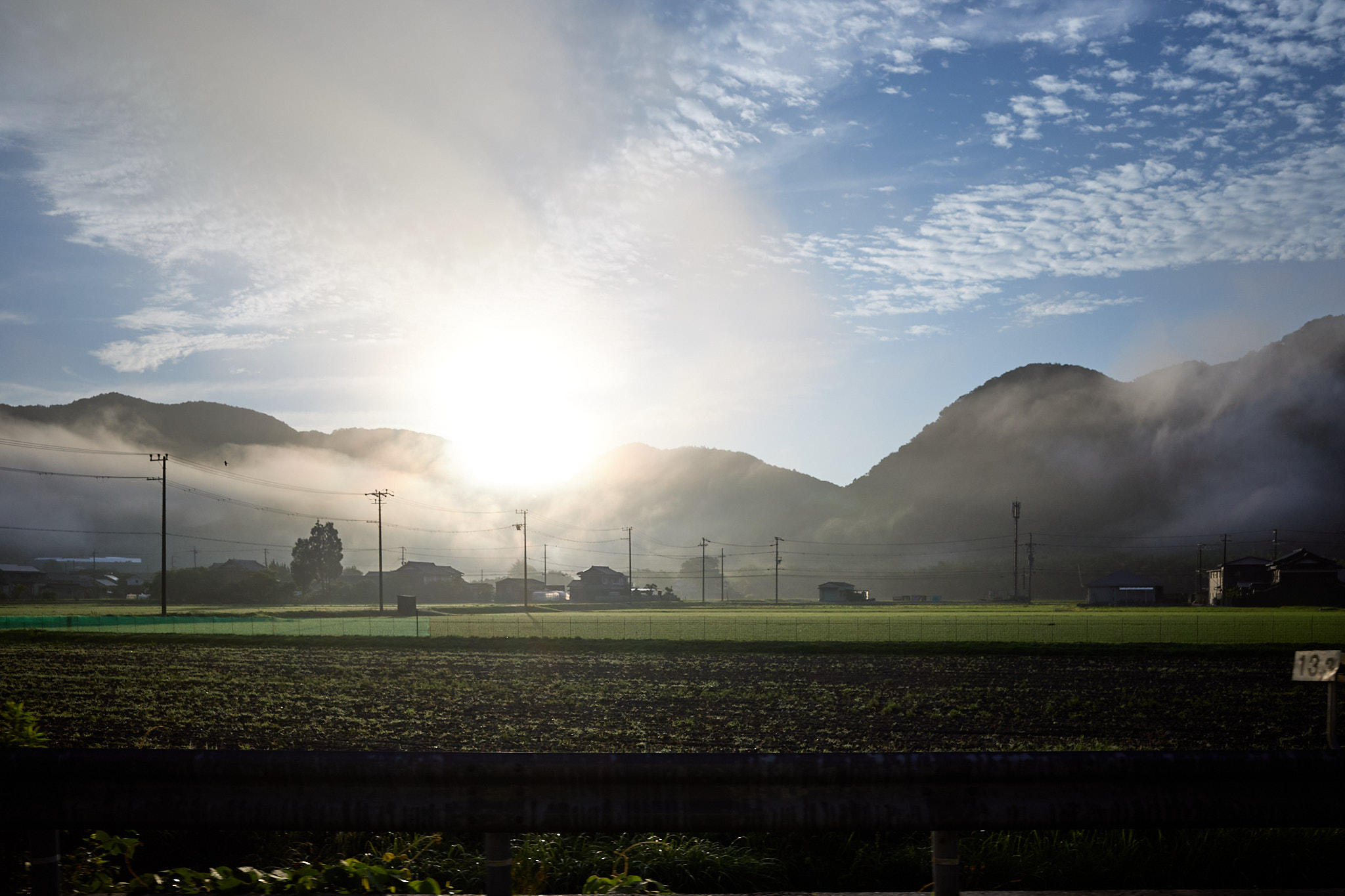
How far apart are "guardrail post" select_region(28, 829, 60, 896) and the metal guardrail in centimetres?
6

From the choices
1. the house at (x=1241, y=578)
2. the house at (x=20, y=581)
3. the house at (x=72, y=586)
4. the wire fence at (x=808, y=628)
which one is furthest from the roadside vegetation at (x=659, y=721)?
the house at (x=72, y=586)

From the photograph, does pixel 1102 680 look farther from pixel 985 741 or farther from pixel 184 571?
pixel 184 571

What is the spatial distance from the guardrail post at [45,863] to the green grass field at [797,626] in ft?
157

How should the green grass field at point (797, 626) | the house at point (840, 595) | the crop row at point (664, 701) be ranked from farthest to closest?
the house at point (840, 595) → the green grass field at point (797, 626) → the crop row at point (664, 701)

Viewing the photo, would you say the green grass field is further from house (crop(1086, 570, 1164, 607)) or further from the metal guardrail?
the metal guardrail

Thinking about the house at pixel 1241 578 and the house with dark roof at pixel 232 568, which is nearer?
the house at pixel 1241 578

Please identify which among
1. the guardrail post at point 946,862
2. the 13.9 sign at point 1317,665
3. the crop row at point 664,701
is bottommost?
the crop row at point 664,701

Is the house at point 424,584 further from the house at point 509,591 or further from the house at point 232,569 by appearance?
the house at point 232,569

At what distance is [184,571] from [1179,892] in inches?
6320

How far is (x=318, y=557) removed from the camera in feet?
569

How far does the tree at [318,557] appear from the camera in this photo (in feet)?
556

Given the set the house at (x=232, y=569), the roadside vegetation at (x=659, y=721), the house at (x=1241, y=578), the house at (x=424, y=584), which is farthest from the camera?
the house at (x=424, y=584)

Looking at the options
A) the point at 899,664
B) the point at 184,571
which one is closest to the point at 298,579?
the point at 184,571

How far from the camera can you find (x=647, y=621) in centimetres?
8256
